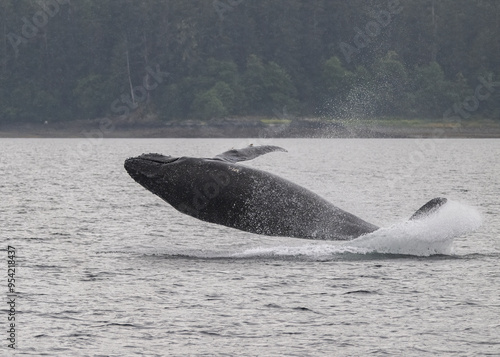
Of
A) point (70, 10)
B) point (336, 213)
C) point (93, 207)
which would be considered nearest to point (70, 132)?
point (70, 10)

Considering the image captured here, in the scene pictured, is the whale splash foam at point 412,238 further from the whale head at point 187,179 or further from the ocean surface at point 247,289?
the whale head at point 187,179

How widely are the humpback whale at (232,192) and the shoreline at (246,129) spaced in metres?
133

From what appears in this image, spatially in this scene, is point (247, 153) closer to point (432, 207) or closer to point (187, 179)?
point (187, 179)

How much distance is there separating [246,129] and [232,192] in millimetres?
144023

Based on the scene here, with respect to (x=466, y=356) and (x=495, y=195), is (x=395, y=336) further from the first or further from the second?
(x=495, y=195)

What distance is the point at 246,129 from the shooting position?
552 ft

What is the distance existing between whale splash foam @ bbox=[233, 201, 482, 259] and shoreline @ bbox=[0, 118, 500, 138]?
13122cm

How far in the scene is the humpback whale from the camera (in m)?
24.4

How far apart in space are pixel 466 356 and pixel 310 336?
3.03 meters

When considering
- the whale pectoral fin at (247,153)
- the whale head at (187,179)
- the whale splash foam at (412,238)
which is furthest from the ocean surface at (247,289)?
the whale pectoral fin at (247,153)

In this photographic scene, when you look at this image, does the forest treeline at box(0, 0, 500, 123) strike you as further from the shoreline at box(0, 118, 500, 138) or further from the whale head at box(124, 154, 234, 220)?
the whale head at box(124, 154, 234, 220)

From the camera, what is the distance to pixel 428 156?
399 feet

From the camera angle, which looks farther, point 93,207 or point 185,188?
point 93,207

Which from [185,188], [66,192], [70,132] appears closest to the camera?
[185,188]
